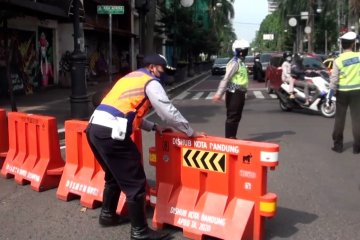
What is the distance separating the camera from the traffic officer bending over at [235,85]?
30.3 ft

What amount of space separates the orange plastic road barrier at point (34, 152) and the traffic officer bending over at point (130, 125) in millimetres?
2101

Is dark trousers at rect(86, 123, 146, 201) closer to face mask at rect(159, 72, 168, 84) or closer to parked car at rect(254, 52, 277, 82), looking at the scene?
face mask at rect(159, 72, 168, 84)

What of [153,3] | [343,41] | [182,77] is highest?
[153,3]

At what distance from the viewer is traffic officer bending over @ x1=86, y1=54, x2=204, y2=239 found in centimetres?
496

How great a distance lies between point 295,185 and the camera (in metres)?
7.18

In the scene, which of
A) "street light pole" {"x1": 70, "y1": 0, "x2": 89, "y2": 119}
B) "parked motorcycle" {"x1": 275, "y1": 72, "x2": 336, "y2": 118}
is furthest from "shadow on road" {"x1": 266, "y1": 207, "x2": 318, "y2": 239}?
"parked motorcycle" {"x1": 275, "y1": 72, "x2": 336, "y2": 118}

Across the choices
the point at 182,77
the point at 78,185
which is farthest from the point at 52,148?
the point at 182,77

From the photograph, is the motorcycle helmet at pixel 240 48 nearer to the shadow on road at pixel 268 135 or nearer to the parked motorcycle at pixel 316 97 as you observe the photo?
the shadow on road at pixel 268 135

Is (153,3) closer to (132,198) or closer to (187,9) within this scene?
(187,9)

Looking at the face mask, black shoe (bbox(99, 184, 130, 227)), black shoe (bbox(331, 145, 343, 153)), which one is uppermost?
the face mask

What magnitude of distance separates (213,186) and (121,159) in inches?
35.5

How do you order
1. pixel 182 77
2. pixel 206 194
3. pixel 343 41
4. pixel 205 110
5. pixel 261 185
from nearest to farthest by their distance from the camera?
1. pixel 261 185
2. pixel 206 194
3. pixel 343 41
4. pixel 205 110
5. pixel 182 77

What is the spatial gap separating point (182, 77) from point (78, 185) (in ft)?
87.5

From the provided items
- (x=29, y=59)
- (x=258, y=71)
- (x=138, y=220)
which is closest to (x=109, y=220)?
(x=138, y=220)
